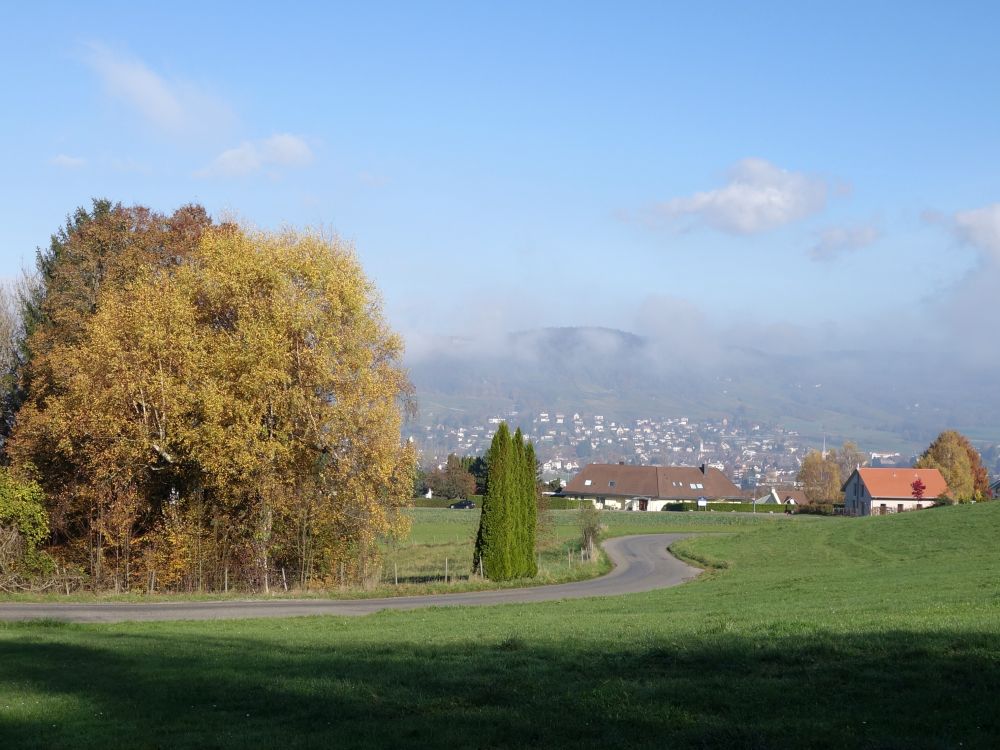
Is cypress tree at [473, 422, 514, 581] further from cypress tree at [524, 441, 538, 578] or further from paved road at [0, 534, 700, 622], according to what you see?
paved road at [0, 534, 700, 622]

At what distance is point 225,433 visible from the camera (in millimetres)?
36281

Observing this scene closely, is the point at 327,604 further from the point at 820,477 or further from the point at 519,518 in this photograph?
the point at 820,477

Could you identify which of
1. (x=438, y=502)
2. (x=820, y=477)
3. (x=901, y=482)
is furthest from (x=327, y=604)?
(x=820, y=477)

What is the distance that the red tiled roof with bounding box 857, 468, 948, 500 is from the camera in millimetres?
128875

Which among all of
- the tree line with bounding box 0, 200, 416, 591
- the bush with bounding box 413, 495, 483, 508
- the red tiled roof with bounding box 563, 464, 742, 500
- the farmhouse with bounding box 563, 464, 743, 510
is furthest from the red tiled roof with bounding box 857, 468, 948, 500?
the tree line with bounding box 0, 200, 416, 591

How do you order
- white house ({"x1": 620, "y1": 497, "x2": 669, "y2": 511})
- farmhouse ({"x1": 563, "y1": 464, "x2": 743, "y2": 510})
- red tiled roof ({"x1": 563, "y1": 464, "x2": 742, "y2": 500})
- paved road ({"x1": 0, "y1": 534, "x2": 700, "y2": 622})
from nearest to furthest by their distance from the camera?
paved road ({"x1": 0, "y1": 534, "x2": 700, "y2": 622})
white house ({"x1": 620, "y1": 497, "x2": 669, "y2": 511})
farmhouse ({"x1": 563, "y1": 464, "x2": 743, "y2": 510})
red tiled roof ({"x1": 563, "y1": 464, "x2": 742, "y2": 500})

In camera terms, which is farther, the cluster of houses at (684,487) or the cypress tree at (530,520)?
the cluster of houses at (684,487)

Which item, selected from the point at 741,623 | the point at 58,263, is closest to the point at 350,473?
the point at 58,263

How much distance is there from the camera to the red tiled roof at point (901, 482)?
12888 centimetres

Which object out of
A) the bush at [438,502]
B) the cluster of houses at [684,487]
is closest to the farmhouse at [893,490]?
the cluster of houses at [684,487]

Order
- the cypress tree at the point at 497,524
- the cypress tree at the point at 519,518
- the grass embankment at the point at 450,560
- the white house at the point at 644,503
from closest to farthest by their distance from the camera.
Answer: the grass embankment at the point at 450,560 → the cypress tree at the point at 497,524 → the cypress tree at the point at 519,518 → the white house at the point at 644,503

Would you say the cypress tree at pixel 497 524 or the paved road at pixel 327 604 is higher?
the cypress tree at pixel 497 524

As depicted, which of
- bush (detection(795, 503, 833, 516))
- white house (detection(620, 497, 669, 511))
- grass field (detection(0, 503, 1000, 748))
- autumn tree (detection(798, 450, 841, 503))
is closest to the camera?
grass field (detection(0, 503, 1000, 748))

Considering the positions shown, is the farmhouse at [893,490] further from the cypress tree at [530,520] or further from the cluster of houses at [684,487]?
the cypress tree at [530,520]
